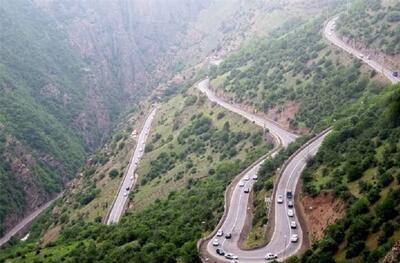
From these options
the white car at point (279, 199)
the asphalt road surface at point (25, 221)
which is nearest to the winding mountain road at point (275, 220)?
the white car at point (279, 199)

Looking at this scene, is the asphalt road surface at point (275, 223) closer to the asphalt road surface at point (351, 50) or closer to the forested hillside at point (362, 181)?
the forested hillside at point (362, 181)

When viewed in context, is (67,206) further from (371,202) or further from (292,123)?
(371,202)

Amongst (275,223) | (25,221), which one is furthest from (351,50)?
(25,221)

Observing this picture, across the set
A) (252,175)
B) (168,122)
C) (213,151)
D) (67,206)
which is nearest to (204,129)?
(213,151)

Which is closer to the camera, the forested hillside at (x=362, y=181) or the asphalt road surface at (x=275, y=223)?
the forested hillside at (x=362, y=181)

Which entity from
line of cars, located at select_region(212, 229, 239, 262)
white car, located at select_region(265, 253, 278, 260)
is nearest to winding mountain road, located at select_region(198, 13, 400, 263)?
line of cars, located at select_region(212, 229, 239, 262)

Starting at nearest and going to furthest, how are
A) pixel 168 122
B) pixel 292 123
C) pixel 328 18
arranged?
1. pixel 292 123
2. pixel 168 122
3. pixel 328 18

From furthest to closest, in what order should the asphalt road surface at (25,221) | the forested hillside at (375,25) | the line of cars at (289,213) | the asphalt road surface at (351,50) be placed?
1. the asphalt road surface at (25,221)
2. the forested hillside at (375,25)
3. the asphalt road surface at (351,50)
4. the line of cars at (289,213)
